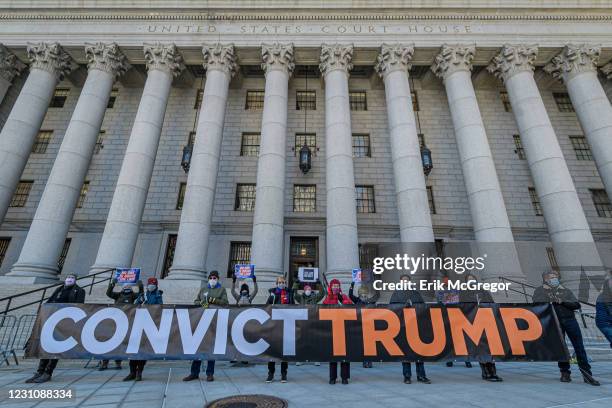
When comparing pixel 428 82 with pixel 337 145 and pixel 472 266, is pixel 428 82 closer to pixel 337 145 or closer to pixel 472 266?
pixel 337 145

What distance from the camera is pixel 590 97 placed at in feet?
53.1

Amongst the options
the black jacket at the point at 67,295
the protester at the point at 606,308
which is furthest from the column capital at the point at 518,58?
the black jacket at the point at 67,295

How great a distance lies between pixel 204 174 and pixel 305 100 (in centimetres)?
1047

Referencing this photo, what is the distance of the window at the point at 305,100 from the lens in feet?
72.1

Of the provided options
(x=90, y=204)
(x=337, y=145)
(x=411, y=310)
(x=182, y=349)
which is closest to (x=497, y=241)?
(x=337, y=145)

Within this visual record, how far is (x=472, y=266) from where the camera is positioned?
16828mm

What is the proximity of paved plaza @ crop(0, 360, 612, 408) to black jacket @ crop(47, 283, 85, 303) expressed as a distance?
5.07ft

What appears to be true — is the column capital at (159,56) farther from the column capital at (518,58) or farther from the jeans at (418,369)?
the column capital at (518,58)

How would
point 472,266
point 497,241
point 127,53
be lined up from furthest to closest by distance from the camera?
1. point 127,53
2. point 472,266
3. point 497,241

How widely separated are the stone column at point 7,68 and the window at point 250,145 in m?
14.0

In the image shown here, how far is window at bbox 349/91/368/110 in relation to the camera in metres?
22.2

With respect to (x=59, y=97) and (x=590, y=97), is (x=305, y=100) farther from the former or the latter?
(x=59, y=97)

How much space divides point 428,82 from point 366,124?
5440mm

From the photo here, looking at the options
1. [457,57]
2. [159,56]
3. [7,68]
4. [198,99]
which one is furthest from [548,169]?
[7,68]
